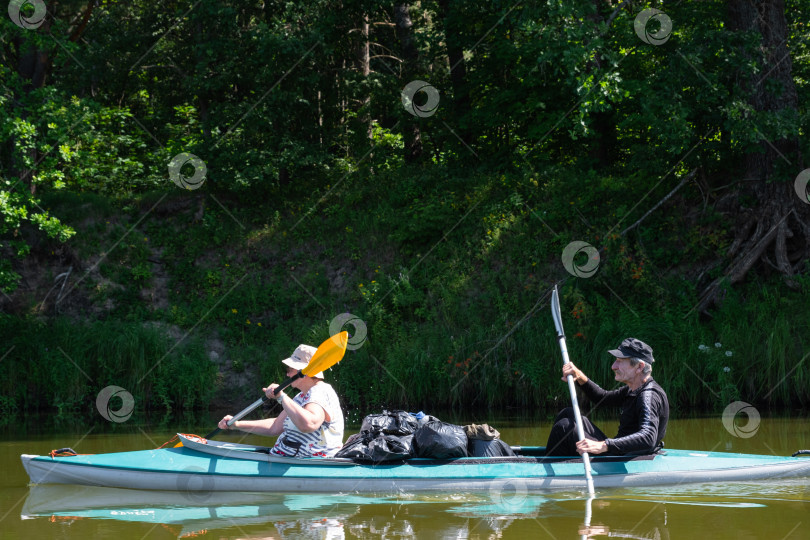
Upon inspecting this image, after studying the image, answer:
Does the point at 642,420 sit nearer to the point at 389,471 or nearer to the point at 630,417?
the point at 630,417

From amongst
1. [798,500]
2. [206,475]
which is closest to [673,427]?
[798,500]

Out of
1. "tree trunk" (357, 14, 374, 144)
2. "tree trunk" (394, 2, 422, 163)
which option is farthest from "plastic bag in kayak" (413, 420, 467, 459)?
"tree trunk" (394, 2, 422, 163)

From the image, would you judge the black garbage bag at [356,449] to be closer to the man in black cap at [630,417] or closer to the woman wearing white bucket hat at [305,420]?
the woman wearing white bucket hat at [305,420]

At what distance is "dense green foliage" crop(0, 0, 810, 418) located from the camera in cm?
1206

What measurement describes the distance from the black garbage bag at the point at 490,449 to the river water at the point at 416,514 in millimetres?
364

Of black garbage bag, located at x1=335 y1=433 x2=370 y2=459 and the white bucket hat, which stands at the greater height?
the white bucket hat

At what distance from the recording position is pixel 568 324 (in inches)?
496

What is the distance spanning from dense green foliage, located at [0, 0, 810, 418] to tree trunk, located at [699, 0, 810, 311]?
25 cm

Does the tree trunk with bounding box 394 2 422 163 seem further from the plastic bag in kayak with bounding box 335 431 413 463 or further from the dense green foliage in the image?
the plastic bag in kayak with bounding box 335 431 413 463

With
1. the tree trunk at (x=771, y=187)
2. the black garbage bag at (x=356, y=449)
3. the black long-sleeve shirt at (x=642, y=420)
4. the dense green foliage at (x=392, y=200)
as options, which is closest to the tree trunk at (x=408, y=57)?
the dense green foliage at (x=392, y=200)

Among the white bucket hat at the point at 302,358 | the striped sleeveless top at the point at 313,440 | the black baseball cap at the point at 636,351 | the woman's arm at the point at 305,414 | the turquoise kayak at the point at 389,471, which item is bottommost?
the turquoise kayak at the point at 389,471

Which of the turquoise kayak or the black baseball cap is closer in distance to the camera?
the black baseball cap

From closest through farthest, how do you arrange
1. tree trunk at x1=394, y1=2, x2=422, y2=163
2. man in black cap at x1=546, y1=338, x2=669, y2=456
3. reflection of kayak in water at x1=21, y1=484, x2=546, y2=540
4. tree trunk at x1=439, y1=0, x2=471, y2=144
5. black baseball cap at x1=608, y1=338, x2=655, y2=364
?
1. reflection of kayak in water at x1=21, y1=484, x2=546, y2=540
2. man in black cap at x1=546, y1=338, x2=669, y2=456
3. black baseball cap at x1=608, y1=338, x2=655, y2=364
4. tree trunk at x1=439, y1=0, x2=471, y2=144
5. tree trunk at x1=394, y1=2, x2=422, y2=163

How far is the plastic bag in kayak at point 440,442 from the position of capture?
7160mm
